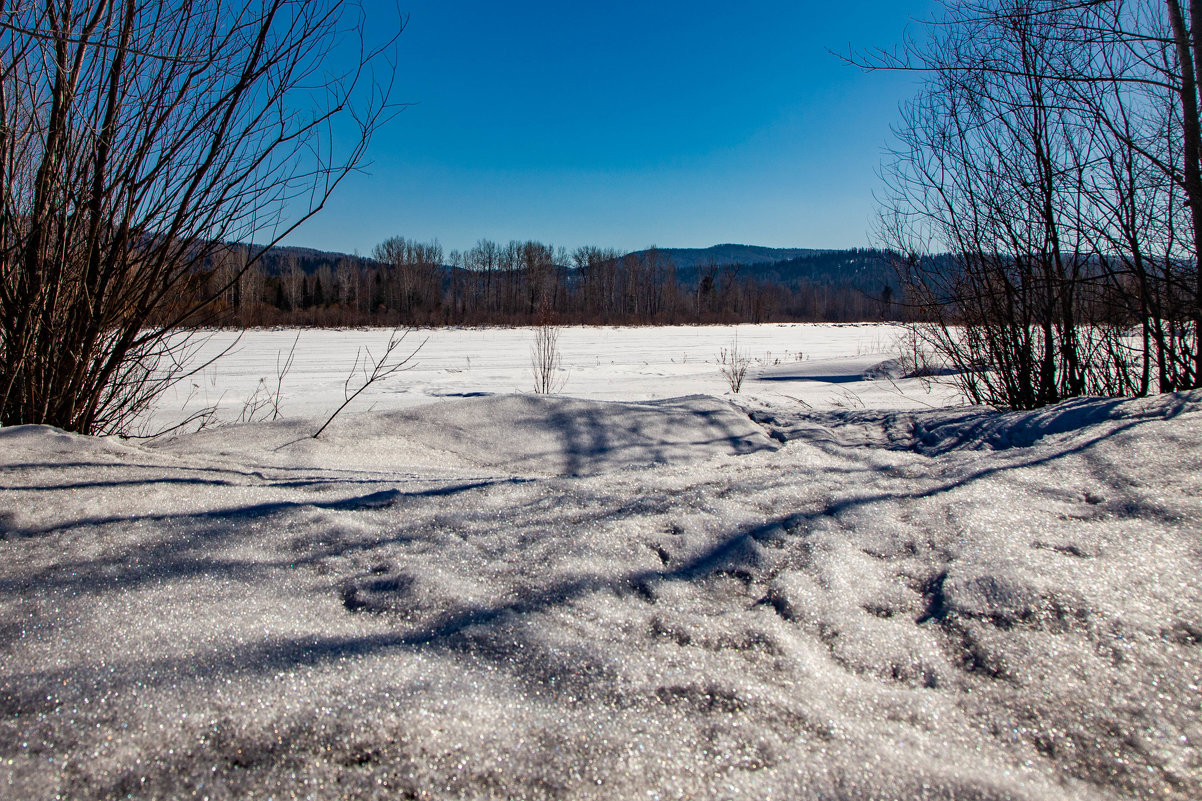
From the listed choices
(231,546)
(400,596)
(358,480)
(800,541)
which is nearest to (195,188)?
(358,480)

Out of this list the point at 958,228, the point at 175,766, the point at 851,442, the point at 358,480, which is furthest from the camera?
the point at 958,228

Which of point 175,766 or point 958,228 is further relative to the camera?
point 958,228

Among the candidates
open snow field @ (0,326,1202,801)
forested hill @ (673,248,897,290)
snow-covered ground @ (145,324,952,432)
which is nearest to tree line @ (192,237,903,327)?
snow-covered ground @ (145,324,952,432)

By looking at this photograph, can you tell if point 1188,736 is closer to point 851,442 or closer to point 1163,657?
point 1163,657

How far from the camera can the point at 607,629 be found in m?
1.20

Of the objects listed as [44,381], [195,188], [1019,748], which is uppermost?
[195,188]

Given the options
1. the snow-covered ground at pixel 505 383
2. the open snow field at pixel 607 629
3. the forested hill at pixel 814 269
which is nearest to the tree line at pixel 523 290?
the snow-covered ground at pixel 505 383

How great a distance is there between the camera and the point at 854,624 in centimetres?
125

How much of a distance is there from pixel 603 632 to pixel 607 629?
0.02m

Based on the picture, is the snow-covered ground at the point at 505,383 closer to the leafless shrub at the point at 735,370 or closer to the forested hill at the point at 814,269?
the leafless shrub at the point at 735,370

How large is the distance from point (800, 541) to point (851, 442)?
2142mm

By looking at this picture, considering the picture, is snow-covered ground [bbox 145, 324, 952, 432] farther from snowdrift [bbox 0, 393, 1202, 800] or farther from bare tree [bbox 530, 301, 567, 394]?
snowdrift [bbox 0, 393, 1202, 800]

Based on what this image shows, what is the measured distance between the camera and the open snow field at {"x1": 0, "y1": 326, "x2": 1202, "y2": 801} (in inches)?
33.4

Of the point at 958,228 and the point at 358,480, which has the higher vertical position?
the point at 958,228
